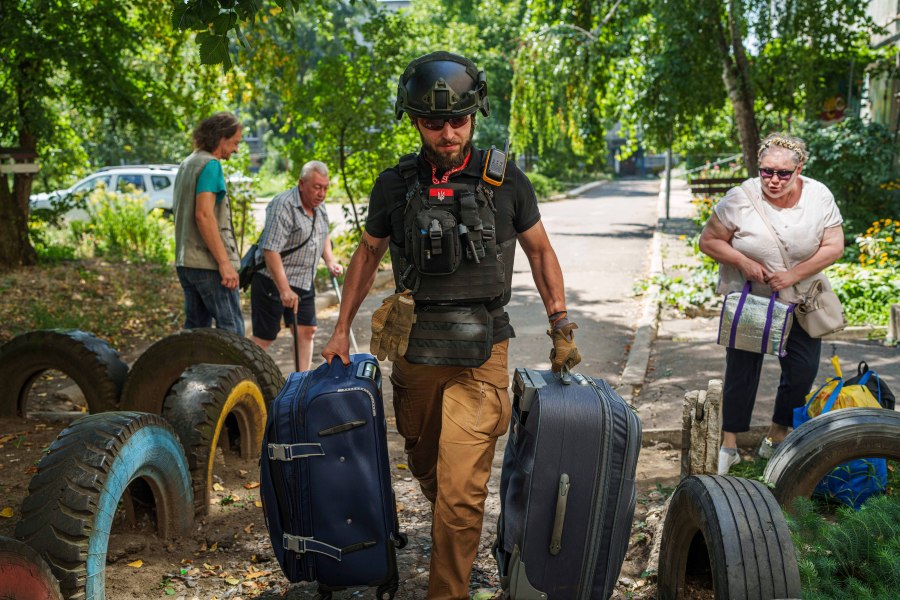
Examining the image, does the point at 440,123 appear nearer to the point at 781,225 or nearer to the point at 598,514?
the point at 598,514

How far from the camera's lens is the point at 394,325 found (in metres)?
3.43

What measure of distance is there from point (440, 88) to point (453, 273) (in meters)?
0.69

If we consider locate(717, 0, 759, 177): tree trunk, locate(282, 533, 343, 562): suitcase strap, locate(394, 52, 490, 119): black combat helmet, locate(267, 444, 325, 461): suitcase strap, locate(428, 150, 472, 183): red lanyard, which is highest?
locate(717, 0, 759, 177): tree trunk

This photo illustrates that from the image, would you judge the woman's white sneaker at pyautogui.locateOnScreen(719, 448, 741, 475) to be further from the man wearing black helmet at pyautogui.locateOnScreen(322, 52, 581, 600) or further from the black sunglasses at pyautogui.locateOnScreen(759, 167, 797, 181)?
the man wearing black helmet at pyautogui.locateOnScreen(322, 52, 581, 600)

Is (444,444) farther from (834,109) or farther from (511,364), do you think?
(834,109)

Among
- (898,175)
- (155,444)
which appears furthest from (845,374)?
(898,175)

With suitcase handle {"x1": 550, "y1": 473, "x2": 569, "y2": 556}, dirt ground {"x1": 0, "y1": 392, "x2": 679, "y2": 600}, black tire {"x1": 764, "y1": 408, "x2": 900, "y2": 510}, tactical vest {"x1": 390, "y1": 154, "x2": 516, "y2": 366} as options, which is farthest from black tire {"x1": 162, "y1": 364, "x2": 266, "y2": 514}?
black tire {"x1": 764, "y1": 408, "x2": 900, "y2": 510}

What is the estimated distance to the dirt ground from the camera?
12.1 feet

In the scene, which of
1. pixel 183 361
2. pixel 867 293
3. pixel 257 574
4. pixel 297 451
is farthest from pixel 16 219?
pixel 867 293

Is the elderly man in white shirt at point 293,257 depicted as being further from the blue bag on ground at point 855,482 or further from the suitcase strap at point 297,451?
the blue bag on ground at point 855,482

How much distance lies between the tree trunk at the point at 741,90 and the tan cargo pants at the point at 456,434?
1116 cm

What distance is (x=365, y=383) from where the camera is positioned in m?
3.42

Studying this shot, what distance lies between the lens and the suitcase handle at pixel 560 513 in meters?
3.06

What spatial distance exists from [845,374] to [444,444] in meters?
4.39
